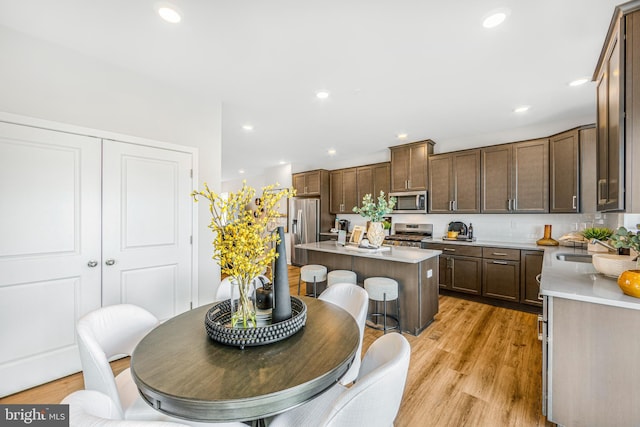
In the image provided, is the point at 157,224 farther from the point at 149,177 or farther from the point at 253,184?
the point at 253,184

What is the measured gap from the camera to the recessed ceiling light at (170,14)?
1659mm

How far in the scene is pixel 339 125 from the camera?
386 cm

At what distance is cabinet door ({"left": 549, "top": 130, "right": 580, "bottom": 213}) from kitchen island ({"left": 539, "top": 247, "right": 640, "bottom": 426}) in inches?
86.1

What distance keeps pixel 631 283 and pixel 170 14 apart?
3.17 meters

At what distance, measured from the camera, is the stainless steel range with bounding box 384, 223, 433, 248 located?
4.57m

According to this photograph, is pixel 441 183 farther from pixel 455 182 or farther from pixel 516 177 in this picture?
pixel 516 177

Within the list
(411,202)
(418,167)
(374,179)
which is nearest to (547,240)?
(411,202)

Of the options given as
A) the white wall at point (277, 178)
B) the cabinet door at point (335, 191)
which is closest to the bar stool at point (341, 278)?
the cabinet door at point (335, 191)

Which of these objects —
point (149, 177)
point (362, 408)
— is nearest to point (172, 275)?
point (149, 177)

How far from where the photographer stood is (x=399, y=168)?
4906 mm

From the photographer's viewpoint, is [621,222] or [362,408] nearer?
[362,408]

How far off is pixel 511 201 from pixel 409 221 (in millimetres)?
1734

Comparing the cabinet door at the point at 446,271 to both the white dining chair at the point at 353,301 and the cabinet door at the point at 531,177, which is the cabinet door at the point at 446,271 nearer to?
the cabinet door at the point at 531,177

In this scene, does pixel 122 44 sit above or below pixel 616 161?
above
